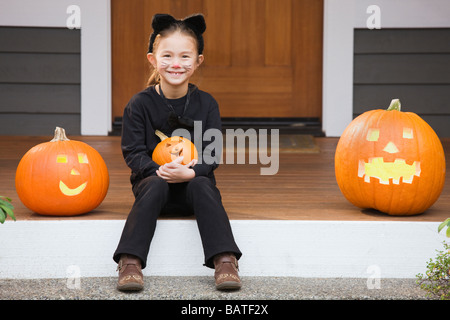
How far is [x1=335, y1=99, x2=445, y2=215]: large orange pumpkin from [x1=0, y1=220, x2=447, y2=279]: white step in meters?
0.12

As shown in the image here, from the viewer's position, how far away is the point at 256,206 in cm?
256

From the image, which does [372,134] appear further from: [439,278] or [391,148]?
[439,278]

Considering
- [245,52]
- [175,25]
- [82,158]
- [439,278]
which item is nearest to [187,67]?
[175,25]

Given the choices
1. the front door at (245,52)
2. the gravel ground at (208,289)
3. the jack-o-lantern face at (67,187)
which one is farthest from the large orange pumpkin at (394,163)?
the front door at (245,52)

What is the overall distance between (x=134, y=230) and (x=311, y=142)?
258 cm

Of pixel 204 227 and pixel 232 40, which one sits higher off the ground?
pixel 232 40

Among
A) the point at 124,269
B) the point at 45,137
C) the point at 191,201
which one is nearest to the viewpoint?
the point at 124,269

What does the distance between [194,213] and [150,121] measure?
39 centimetres

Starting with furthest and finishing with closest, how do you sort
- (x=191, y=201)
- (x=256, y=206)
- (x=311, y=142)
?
(x=311, y=142), (x=256, y=206), (x=191, y=201)

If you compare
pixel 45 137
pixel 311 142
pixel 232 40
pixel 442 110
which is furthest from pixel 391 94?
pixel 45 137

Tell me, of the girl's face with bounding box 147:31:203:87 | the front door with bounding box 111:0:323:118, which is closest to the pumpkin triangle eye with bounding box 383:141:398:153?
the girl's face with bounding box 147:31:203:87

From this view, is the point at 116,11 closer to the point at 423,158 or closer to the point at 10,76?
the point at 10,76

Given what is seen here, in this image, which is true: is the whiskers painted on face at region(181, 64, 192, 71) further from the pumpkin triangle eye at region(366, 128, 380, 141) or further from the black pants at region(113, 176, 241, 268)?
the pumpkin triangle eye at region(366, 128, 380, 141)

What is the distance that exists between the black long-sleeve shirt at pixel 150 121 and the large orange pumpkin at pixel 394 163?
1.70ft
